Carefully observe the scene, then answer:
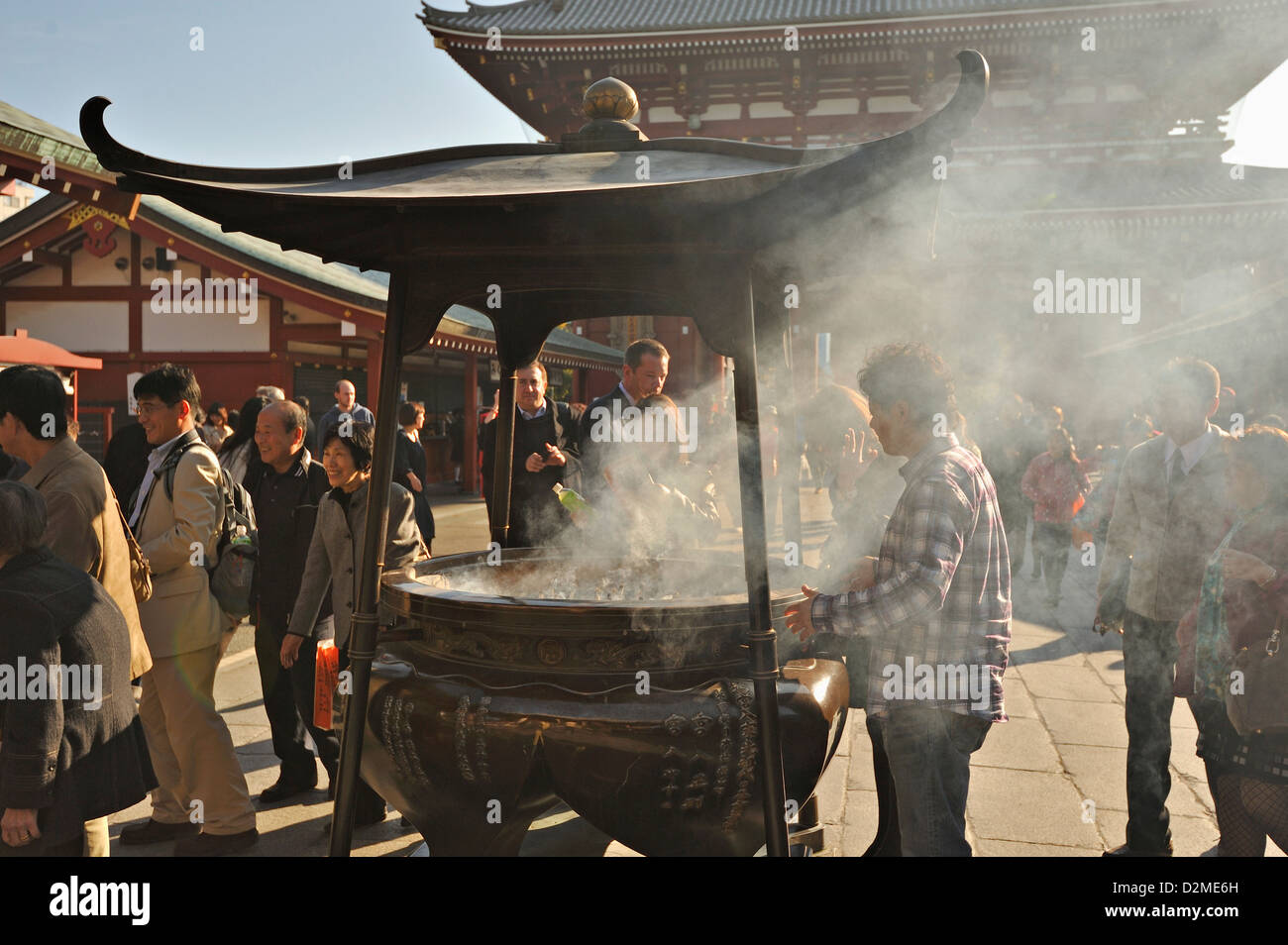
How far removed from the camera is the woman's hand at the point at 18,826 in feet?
7.29

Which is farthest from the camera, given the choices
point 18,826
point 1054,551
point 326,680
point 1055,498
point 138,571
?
point 1055,498

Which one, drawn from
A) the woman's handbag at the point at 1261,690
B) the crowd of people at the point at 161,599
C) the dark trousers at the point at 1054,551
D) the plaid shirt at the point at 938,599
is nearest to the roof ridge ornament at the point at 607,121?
the plaid shirt at the point at 938,599

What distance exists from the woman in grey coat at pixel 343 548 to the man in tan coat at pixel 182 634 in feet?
1.18

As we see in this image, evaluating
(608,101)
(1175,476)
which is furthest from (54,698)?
(1175,476)

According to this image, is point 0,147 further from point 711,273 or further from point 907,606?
point 907,606

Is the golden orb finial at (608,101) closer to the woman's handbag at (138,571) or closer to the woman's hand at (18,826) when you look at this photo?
the woman's handbag at (138,571)

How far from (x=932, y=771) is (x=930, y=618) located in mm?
437

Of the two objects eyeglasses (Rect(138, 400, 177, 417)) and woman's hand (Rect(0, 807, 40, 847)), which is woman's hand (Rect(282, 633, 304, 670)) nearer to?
eyeglasses (Rect(138, 400, 177, 417))

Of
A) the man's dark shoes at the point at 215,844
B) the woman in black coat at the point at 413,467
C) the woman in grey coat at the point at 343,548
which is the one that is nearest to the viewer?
the man's dark shoes at the point at 215,844

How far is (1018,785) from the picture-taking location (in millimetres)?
4145

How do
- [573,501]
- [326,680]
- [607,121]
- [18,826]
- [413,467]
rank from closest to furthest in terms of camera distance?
[18,826] → [607,121] → [326,680] → [573,501] → [413,467]

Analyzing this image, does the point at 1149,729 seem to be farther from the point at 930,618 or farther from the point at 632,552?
the point at 632,552

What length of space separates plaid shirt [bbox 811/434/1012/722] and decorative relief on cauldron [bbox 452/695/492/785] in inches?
38.8
